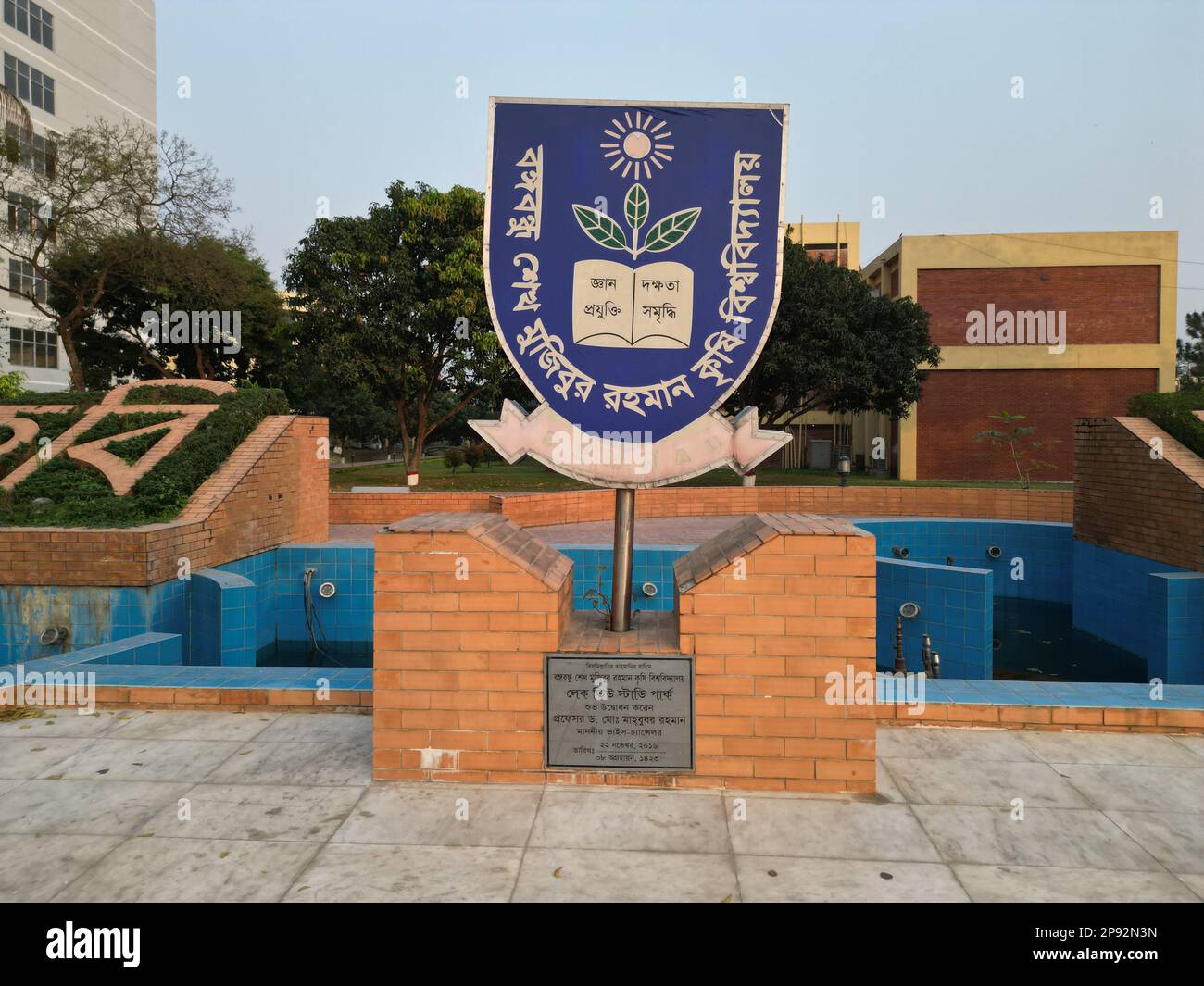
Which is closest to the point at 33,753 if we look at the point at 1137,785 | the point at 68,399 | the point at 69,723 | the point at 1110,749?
the point at 69,723

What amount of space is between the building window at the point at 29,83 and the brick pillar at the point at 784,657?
125 ft

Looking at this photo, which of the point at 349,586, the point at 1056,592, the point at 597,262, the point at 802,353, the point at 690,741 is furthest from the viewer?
the point at 802,353

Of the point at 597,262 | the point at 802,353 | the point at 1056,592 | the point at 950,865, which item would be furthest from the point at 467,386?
the point at 950,865

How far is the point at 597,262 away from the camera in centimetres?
444

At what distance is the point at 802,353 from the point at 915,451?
11.0 meters

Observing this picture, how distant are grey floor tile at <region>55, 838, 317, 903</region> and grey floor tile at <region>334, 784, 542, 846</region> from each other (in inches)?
12.5

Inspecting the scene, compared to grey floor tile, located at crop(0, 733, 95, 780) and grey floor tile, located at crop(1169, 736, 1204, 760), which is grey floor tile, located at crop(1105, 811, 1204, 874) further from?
grey floor tile, located at crop(0, 733, 95, 780)

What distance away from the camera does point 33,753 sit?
15.1ft

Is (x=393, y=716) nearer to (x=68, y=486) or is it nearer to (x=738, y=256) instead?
(x=738, y=256)

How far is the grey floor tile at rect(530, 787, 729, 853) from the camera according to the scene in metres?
3.55

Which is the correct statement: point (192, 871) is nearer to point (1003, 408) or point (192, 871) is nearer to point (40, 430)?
point (40, 430)

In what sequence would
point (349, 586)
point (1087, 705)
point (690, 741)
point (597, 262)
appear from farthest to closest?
point (349, 586) → point (1087, 705) → point (597, 262) → point (690, 741)

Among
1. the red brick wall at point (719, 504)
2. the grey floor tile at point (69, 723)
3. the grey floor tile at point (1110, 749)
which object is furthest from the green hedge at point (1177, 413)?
the grey floor tile at point (69, 723)

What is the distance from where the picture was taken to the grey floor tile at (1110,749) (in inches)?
179
